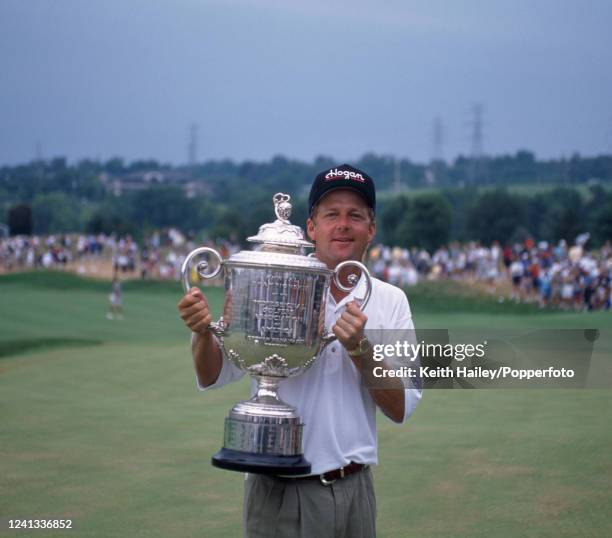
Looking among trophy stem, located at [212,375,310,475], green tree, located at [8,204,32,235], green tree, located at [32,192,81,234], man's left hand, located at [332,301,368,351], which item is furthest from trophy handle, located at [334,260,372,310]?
green tree, located at [32,192,81,234]

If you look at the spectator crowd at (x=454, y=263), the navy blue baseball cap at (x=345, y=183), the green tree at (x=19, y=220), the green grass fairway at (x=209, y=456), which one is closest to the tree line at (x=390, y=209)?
the green tree at (x=19, y=220)

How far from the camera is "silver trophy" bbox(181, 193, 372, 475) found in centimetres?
382

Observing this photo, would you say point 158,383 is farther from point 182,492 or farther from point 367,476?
point 367,476

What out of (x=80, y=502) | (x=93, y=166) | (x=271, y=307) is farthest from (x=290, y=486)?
(x=93, y=166)

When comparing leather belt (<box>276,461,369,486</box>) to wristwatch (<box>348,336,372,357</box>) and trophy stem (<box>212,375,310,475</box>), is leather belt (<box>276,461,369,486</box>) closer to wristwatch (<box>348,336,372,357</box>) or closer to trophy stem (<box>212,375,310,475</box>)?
trophy stem (<box>212,375,310,475</box>)

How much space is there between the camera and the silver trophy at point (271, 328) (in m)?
3.82

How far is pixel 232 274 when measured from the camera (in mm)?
3898

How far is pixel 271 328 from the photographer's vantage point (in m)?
3.88

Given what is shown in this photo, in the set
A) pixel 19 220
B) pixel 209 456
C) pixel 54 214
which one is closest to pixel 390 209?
pixel 54 214

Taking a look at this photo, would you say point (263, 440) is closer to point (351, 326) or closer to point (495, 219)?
point (351, 326)

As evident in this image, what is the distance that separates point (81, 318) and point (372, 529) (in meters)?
32.2

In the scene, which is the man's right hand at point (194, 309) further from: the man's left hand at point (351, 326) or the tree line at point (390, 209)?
the tree line at point (390, 209)

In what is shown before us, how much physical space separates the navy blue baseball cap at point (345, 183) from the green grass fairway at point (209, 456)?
4.60 ft

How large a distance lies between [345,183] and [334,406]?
0.88 m
